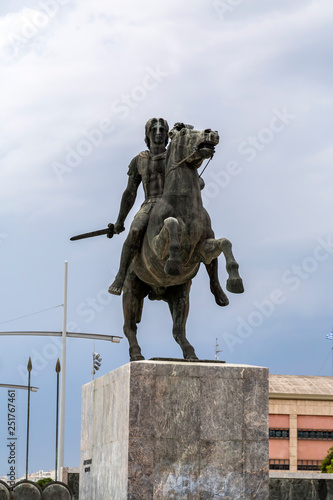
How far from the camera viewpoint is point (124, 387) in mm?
12422

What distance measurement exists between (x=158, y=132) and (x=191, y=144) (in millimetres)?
1198

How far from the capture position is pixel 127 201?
47.8 ft

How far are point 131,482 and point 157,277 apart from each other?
3.03m

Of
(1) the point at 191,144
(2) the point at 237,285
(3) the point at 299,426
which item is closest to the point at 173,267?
(2) the point at 237,285

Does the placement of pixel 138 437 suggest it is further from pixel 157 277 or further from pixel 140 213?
pixel 140 213

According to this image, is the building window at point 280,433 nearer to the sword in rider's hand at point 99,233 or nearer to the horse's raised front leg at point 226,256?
the sword in rider's hand at point 99,233

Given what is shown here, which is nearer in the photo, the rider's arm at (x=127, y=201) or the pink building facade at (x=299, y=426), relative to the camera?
the rider's arm at (x=127, y=201)

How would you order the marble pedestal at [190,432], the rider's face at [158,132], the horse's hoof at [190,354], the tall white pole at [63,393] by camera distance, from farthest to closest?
the tall white pole at [63,393]
the rider's face at [158,132]
the horse's hoof at [190,354]
the marble pedestal at [190,432]

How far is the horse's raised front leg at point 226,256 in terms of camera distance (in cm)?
1221

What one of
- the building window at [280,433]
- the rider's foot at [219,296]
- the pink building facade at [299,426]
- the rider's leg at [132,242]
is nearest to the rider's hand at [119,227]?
the rider's leg at [132,242]

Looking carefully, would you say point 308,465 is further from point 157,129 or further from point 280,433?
point 157,129

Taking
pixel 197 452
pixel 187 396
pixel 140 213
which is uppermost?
pixel 140 213

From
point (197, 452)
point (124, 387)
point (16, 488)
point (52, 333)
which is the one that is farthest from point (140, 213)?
point (52, 333)

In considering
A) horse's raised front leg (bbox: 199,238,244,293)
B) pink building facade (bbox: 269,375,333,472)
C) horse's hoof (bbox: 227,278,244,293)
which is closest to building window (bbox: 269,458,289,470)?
pink building facade (bbox: 269,375,333,472)
